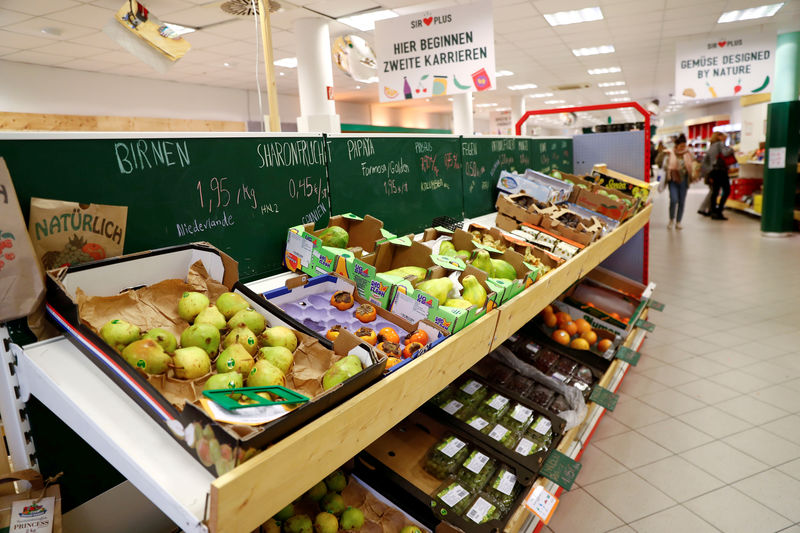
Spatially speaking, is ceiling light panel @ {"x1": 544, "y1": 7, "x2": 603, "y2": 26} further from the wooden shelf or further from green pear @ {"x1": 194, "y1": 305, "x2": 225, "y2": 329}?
green pear @ {"x1": 194, "y1": 305, "x2": 225, "y2": 329}

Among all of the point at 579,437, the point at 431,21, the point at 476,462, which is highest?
the point at 431,21

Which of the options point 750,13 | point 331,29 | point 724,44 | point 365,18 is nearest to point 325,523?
point 365,18

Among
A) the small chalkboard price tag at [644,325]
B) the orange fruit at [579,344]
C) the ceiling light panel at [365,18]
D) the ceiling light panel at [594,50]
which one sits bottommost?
the small chalkboard price tag at [644,325]

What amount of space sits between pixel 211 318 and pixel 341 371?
0.41 metres

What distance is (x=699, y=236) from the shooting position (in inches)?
345

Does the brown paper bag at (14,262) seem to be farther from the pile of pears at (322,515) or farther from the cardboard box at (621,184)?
the cardboard box at (621,184)

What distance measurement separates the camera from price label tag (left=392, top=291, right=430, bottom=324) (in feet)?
5.13

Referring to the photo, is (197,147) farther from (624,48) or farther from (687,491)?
(624,48)

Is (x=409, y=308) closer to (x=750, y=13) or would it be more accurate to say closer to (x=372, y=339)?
(x=372, y=339)

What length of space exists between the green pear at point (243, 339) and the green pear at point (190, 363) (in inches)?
3.2

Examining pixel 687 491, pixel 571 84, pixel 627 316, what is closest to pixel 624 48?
pixel 571 84

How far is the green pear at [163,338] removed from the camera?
3.91ft

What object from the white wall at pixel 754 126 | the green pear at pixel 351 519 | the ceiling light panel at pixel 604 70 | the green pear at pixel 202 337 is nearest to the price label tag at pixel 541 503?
the green pear at pixel 351 519

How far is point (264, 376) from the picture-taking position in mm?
1128
